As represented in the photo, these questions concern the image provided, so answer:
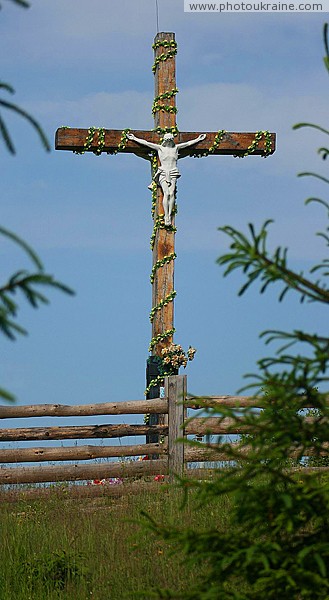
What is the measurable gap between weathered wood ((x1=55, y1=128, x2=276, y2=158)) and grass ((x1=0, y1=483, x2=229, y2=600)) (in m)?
5.26

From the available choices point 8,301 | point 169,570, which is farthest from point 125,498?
point 8,301

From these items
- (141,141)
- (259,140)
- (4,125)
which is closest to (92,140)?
(141,141)

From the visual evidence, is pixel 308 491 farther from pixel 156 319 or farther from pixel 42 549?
pixel 156 319

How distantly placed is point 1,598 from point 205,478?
147 inches

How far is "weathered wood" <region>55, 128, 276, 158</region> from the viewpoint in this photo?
12.4m

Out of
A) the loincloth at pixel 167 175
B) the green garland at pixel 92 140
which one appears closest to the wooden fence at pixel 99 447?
the loincloth at pixel 167 175

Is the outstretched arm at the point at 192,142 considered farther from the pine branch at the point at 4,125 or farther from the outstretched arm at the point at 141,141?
the pine branch at the point at 4,125

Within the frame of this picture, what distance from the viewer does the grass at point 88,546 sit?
655 centimetres

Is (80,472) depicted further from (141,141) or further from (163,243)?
(141,141)

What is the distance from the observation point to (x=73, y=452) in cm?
1023

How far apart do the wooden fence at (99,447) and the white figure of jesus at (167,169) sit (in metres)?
3.22

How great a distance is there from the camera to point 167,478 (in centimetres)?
1027

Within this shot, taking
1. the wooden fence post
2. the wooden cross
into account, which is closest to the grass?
the wooden fence post

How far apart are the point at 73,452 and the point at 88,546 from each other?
278 cm
